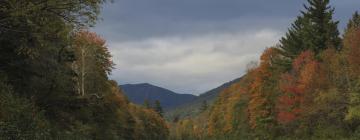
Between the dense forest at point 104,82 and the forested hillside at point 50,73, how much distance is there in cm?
5

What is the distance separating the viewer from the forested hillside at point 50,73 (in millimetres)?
15102

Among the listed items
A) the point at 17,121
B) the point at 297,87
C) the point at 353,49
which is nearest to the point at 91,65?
the point at 297,87

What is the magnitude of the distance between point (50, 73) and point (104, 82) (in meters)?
27.5

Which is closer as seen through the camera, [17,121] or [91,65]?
[17,121]

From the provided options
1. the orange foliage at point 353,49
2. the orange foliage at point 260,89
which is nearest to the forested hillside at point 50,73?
the orange foliage at point 260,89

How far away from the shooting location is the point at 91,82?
54.6 meters

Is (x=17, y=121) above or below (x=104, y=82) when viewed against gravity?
below

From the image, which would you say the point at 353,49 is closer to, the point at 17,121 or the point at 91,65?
the point at 91,65

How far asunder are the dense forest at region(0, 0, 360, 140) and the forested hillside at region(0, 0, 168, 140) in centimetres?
5

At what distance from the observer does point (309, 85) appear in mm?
55094

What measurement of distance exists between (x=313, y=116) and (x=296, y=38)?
15.9 metres

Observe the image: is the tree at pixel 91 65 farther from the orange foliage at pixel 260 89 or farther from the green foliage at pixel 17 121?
the green foliage at pixel 17 121

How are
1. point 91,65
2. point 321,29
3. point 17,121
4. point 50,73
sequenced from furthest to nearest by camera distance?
point 321,29, point 91,65, point 50,73, point 17,121

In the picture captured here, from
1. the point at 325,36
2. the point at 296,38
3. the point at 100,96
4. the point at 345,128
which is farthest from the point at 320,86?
the point at 100,96
